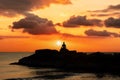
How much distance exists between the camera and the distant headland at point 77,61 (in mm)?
156200

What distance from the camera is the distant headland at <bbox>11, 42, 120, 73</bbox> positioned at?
156 metres

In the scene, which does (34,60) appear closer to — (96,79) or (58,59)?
(58,59)

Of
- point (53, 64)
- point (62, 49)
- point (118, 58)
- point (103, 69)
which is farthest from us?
point (62, 49)

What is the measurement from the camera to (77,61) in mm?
172500

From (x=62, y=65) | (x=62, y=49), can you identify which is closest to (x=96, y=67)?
(x=62, y=65)

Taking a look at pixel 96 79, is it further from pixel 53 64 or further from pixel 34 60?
pixel 34 60

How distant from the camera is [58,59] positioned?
181625 millimetres

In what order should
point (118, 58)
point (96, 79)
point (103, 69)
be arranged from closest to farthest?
point (96, 79), point (103, 69), point (118, 58)

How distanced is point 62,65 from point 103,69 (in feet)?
86.6

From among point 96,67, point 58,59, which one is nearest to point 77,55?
point 58,59

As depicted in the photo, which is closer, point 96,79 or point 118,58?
point 96,79

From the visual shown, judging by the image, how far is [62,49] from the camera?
638 ft

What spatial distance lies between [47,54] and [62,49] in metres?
9.09

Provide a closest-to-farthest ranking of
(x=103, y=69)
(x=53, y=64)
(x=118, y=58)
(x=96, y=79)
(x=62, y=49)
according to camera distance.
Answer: (x=96, y=79)
(x=103, y=69)
(x=118, y=58)
(x=53, y=64)
(x=62, y=49)
